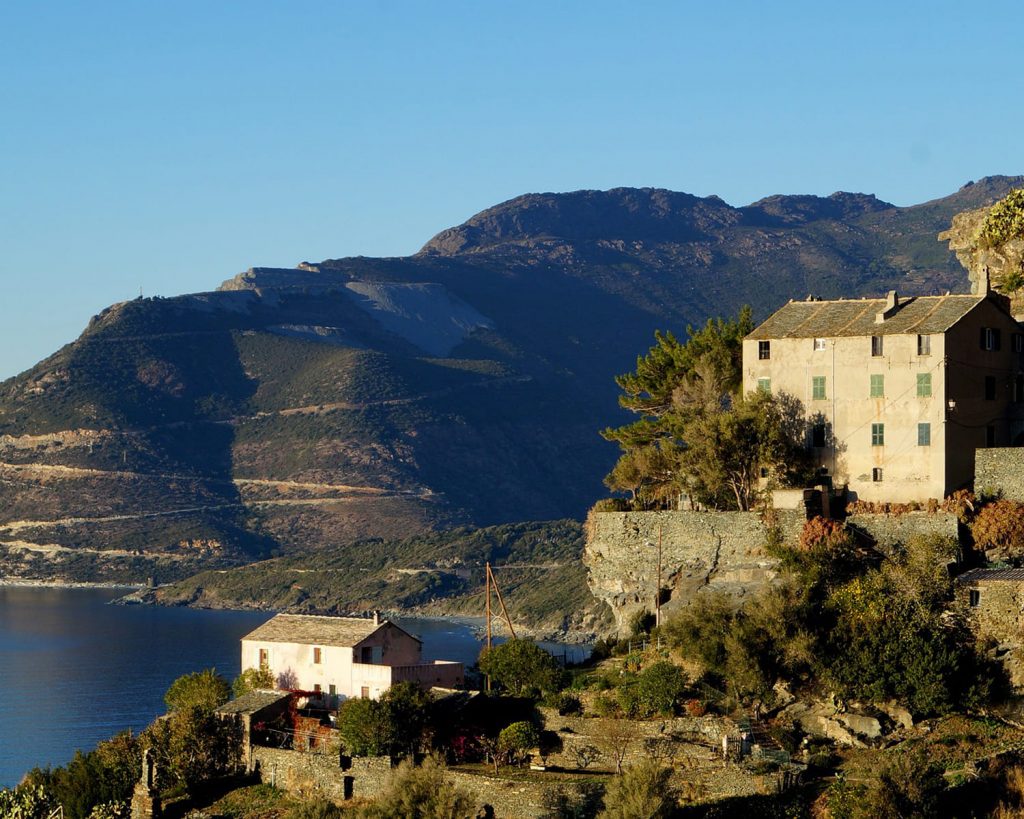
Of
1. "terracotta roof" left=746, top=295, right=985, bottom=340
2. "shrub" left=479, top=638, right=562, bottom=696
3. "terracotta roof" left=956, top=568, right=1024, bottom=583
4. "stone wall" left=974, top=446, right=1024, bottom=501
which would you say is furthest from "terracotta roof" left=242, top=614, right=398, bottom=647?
"stone wall" left=974, top=446, right=1024, bottom=501

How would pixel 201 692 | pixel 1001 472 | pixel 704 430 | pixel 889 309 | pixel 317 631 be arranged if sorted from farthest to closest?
pixel 317 631, pixel 201 692, pixel 889 309, pixel 704 430, pixel 1001 472

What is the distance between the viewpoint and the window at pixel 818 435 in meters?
56.2

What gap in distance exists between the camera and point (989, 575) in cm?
4984

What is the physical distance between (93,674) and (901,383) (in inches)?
4207

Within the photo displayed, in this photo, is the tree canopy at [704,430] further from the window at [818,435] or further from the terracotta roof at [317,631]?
the terracotta roof at [317,631]

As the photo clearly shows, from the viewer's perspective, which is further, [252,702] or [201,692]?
[201,692]

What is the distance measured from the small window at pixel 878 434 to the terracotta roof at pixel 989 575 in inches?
221

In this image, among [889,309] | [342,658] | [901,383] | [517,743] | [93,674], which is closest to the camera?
[517,743]

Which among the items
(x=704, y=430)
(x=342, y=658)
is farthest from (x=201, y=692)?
(x=704, y=430)

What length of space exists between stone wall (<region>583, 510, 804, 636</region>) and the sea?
2018cm

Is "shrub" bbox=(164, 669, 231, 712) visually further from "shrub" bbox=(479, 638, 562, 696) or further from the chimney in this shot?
the chimney

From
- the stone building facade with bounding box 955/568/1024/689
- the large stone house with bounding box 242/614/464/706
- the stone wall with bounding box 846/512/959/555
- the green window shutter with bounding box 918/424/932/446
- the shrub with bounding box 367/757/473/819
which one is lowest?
the shrub with bounding box 367/757/473/819

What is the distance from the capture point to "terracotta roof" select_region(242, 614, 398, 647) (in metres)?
57.9

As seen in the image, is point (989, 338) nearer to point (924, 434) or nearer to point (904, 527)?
point (924, 434)
